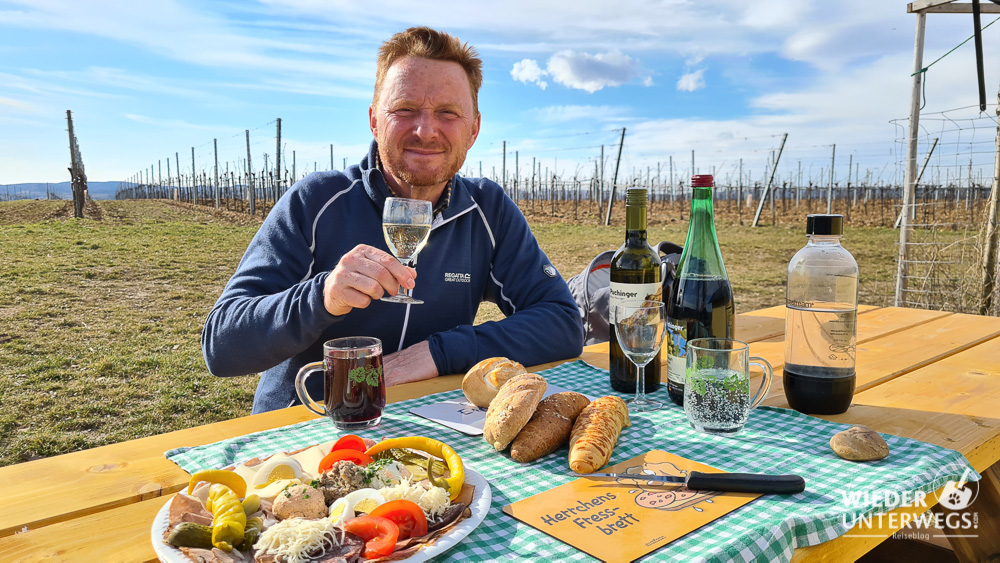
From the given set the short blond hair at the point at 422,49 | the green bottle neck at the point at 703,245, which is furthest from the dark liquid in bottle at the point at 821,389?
the short blond hair at the point at 422,49

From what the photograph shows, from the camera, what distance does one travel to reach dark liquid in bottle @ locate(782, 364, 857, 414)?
4.54 feet

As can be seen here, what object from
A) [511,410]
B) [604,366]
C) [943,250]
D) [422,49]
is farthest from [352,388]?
[943,250]

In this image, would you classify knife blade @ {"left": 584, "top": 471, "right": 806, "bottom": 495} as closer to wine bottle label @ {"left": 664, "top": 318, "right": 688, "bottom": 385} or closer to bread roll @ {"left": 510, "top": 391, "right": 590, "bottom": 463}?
bread roll @ {"left": 510, "top": 391, "right": 590, "bottom": 463}

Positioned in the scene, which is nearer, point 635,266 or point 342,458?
point 342,458

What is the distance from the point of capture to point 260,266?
1.95 m

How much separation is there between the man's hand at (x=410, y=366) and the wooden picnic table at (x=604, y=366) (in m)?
0.05

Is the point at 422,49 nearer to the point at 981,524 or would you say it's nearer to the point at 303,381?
the point at 303,381

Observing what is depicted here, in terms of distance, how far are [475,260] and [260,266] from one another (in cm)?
76

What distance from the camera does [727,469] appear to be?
109 cm

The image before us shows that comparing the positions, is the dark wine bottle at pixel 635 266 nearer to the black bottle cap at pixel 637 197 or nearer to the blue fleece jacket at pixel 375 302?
the black bottle cap at pixel 637 197

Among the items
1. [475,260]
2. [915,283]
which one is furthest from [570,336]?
[915,283]

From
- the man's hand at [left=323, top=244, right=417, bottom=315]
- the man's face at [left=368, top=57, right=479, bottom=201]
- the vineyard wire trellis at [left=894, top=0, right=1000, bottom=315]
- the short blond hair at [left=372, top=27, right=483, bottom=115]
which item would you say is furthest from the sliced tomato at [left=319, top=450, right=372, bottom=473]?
the vineyard wire trellis at [left=894, top=0, right=1000, bottom=315]

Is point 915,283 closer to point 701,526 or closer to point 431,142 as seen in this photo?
point 431,142

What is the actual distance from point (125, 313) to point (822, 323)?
28.3 feet
